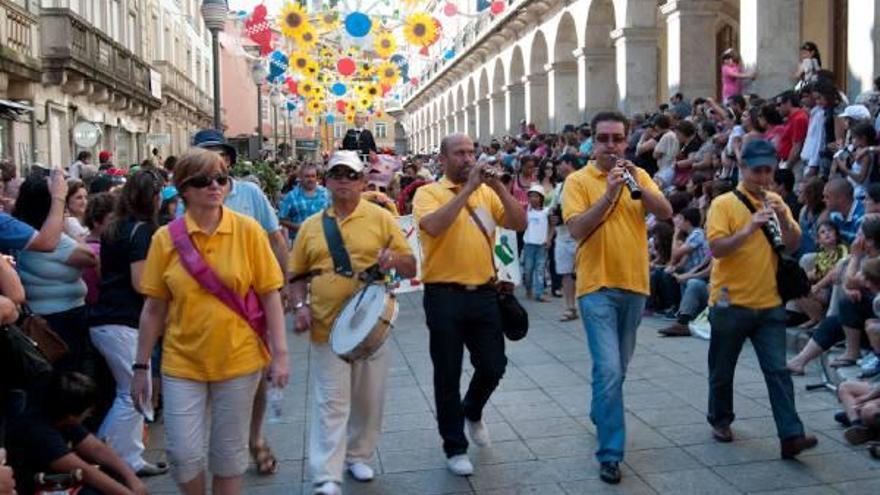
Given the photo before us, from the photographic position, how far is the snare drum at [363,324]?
4934mm

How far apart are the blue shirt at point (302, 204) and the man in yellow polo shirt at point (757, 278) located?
5.42 m

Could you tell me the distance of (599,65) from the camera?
2323 centimetres

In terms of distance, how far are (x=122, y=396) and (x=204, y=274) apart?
1.87 metres

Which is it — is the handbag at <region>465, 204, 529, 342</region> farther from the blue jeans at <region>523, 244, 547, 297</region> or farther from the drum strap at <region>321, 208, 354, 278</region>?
the blue jeans at <region>523, 244, 547, 297</region>

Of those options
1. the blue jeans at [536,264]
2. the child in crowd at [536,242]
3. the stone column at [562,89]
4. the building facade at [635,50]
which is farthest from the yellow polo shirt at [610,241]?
the stone column at [562,89]

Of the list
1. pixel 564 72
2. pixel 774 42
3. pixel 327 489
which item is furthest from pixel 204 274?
pixel 564 72

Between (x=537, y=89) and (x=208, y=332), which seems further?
(x=537, y=89)

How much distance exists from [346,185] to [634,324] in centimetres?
186

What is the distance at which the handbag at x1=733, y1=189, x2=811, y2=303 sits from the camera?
5.59 meters

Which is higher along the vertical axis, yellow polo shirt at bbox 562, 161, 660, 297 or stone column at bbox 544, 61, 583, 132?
stone column at bbox 544, 61, 583, 132

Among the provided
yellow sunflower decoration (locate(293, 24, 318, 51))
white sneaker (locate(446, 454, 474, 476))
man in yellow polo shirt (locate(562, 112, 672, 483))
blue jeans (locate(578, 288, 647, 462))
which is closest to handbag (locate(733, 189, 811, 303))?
man in yellow polo shirt (locate(562, 112, 672, 483))

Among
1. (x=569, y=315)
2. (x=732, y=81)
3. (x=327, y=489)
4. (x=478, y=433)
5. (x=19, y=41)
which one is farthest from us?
(x=19, y=41)

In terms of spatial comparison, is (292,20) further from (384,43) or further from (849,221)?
(849,221)

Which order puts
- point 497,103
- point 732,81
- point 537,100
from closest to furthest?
point 732,81, point 537,100, point 497,103
